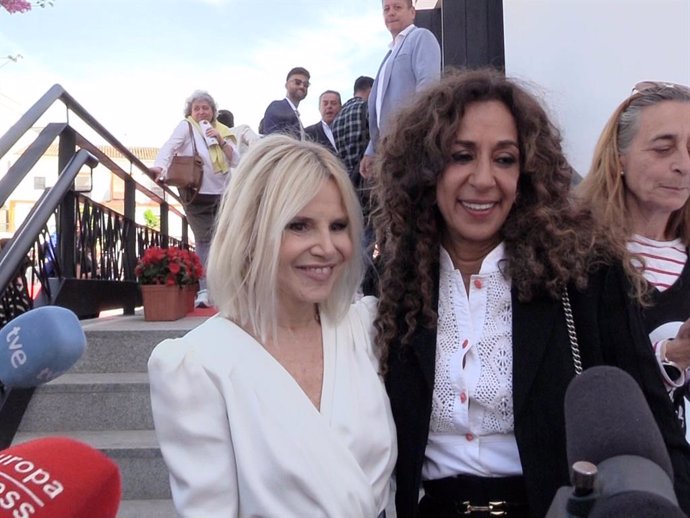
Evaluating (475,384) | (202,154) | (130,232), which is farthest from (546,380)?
(130,232)

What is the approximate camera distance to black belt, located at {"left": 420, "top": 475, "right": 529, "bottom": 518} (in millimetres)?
1589

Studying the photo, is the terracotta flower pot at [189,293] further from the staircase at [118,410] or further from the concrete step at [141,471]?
the concrete step at [141,471]

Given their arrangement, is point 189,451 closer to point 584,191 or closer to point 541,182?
point 541,182

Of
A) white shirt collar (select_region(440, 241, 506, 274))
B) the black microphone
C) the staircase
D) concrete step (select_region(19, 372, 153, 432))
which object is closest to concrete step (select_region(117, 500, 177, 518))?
the staircase

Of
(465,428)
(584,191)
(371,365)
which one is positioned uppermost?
(584,191)

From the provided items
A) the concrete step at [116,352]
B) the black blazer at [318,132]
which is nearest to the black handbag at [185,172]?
the black blazer at [318,132]

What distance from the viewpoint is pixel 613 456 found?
2.27 ft

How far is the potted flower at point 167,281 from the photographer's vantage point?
5.44 metres

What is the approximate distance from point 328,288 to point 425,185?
0.35 meters

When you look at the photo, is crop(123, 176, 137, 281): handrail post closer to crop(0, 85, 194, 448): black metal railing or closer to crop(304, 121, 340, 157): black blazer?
crop(0, 85, 194, 448): black metal railing

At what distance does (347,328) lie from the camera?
70.1 inches

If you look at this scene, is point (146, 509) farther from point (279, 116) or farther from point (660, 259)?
point (279, 116)

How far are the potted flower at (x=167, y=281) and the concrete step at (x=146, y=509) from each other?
1966 millimetres

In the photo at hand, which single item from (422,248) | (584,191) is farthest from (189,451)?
(584,191)
